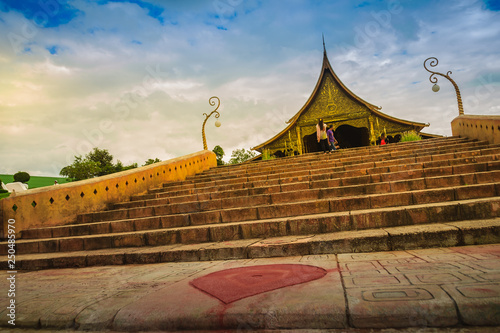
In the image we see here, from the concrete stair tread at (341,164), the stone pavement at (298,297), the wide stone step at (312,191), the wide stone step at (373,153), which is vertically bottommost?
the stone pavement at (298,297)

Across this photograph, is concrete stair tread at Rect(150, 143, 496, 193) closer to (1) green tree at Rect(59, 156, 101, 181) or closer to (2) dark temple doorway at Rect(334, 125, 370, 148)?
(2) dark temple doorway at Rect(334, 125, 370, 148)

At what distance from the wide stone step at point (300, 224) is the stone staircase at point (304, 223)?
0.04 feet

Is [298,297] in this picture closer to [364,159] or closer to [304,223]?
[304,223]

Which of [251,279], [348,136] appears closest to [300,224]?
[251,279]

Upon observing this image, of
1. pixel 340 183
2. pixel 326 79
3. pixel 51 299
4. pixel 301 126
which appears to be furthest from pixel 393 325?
pixel 326 79

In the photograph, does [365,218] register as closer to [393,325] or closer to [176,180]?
[393,325]

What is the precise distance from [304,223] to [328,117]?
14.7 m

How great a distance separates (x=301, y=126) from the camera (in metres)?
17.8

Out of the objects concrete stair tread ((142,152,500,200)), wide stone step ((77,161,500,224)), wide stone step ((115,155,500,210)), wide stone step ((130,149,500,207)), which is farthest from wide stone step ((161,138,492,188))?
wide stone step ((77,161,500,224))

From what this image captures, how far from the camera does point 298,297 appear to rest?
1779 mm

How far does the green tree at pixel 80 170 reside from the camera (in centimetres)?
3397

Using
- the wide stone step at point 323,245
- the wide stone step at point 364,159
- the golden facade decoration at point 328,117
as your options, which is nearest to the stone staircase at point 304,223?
the wide stone step at point 323,245

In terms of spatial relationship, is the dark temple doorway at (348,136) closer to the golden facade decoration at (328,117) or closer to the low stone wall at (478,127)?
the golden facade decoration at (328,117)

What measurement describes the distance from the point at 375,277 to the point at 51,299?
265 centimetres
